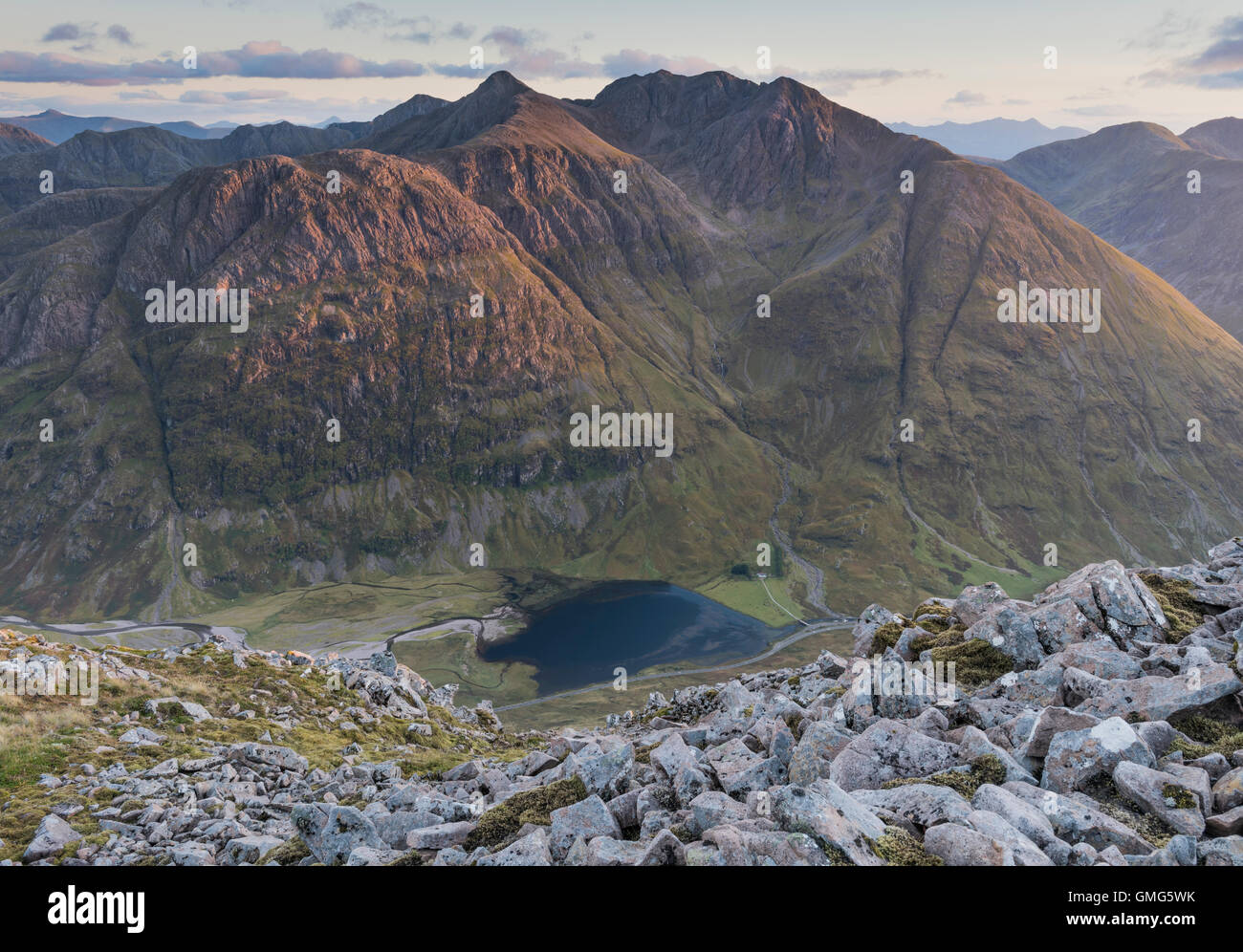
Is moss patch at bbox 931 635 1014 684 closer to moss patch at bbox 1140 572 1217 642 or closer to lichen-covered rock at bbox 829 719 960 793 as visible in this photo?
moss patch at bbox 1140 572 1217 642

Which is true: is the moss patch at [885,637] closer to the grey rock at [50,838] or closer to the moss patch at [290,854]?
the moss patch at [290,854]

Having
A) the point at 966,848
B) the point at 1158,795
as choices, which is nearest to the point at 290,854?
the point at 966,848

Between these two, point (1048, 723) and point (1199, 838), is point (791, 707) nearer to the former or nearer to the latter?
point (1048, 723)

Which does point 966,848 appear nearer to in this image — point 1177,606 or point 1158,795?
point 1158,795

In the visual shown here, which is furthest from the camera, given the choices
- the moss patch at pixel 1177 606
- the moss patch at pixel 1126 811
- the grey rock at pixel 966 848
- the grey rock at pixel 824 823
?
the moss patch at pixel 1177 606
